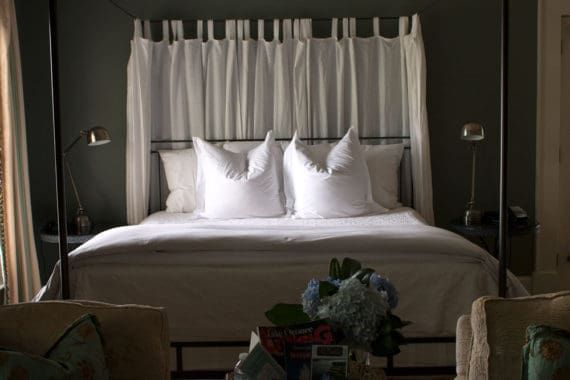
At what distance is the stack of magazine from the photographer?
1.60 metres

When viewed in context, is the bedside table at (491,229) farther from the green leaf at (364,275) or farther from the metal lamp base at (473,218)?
the green leaf at (364,275)

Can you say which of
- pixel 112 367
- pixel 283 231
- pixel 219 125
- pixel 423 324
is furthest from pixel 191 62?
pixel 112 367

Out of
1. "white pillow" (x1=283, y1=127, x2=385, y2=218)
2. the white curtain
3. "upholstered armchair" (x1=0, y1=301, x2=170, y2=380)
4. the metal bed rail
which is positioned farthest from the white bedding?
the white curtain

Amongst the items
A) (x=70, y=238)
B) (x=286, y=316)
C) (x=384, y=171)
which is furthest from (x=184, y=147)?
(x=286, y=316)

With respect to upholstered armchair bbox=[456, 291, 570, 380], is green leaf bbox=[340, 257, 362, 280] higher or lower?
higher

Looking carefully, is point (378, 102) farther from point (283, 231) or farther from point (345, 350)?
point (345, 350)

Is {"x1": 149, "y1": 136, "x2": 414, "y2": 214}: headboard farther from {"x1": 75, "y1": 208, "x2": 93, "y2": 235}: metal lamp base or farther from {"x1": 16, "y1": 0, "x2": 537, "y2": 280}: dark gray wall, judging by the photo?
{"x1": 75, "y1": 208, "x2": 93, "y2": 235}: metal lamp base

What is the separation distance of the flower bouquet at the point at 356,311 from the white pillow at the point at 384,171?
262 centimetres

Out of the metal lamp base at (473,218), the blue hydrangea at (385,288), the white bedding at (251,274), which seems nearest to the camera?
the blue hydrangea at (385,288)

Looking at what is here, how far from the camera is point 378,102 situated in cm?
458

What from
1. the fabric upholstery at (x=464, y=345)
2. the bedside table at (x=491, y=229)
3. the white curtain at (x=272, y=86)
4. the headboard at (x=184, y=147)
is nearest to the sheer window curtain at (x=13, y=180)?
the white curtain at (x=272, y=86)

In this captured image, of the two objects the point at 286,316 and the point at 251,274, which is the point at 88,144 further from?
the point at 286,316

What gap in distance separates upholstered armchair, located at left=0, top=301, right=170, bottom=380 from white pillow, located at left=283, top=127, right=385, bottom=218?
2.21 metres

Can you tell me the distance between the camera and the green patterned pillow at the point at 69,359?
149 cm
